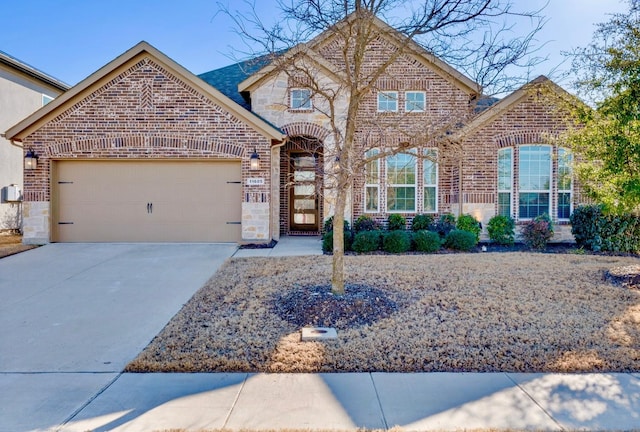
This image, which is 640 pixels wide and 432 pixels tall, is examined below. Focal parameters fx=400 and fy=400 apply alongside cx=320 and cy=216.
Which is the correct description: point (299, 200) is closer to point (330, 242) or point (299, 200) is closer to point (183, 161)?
point (330, 242)

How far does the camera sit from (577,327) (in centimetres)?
482

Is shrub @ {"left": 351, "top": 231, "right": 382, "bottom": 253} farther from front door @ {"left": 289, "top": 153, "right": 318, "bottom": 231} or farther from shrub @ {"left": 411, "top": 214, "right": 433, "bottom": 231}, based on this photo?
front door @ {"left": 289, "top": 153, "right": 318, "bottom": 231}

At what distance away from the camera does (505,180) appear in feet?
37.6

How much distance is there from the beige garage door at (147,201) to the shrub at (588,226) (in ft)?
29.6

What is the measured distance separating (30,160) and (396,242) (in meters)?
9.72

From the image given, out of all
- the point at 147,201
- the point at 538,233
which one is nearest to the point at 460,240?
the point at 538,233

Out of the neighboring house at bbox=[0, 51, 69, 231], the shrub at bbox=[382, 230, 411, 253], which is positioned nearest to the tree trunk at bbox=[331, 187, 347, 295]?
the shrub at bbox=[382, 230, 411, 253]

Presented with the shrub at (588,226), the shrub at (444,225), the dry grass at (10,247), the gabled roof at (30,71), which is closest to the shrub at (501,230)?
the shrub at (444,225)

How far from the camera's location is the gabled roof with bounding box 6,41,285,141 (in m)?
10.4

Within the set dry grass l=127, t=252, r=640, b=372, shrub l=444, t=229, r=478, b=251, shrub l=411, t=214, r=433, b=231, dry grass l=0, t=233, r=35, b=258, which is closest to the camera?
dry grass l=127, t=252, r=640, b=372

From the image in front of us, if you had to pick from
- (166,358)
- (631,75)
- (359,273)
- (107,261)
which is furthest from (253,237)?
(631,75)

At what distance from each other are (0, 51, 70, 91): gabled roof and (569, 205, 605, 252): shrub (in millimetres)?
18585

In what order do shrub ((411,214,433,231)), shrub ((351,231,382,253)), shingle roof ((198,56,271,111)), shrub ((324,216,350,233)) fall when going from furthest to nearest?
shingle roof ((198,56,271,111)) → shrub ((411,214,433,231)) → shrub ((324,216,350,233)) → shrub ((351,231,382,253))

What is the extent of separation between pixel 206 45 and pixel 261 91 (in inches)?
195
